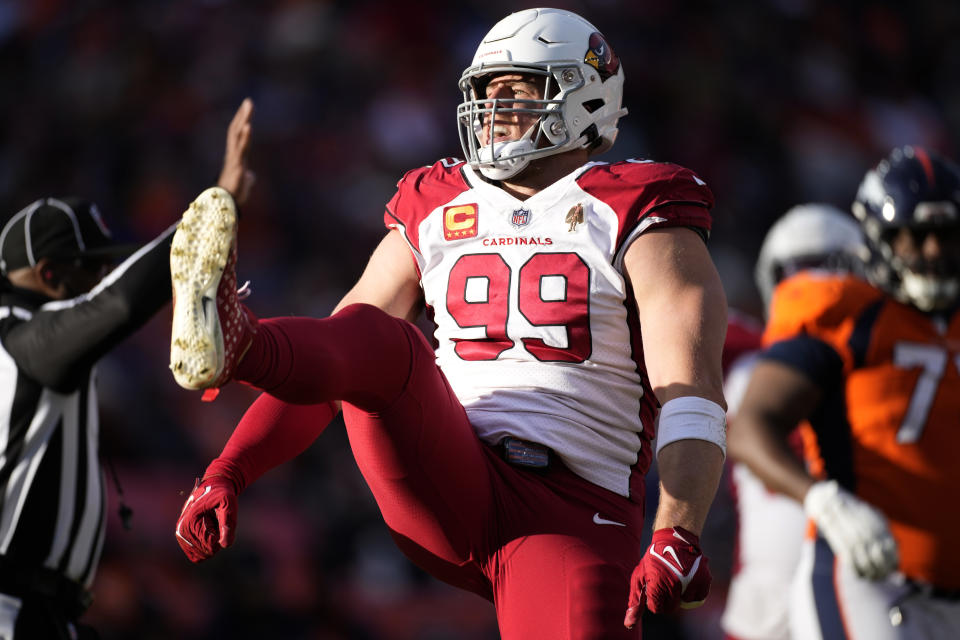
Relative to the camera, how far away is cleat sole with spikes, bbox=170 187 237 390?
199 centimetres

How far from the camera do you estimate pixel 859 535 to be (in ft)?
9.47

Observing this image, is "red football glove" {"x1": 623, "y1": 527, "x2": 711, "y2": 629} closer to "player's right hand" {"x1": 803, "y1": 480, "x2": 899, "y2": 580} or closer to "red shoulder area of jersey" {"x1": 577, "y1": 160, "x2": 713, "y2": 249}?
"red shoulder area of jersey" {"x1": 577, "y1": 160, "x2": 713, "y2": 249}

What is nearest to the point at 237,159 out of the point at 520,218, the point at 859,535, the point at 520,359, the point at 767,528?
the point at 520,218

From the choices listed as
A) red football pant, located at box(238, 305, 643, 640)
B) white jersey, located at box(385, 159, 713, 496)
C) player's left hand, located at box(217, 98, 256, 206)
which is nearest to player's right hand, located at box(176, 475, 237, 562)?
red football pant, located at box(238, 305, 643, 640)

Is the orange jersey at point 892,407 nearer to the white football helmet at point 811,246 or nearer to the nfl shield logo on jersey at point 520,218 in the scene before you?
the nfl shield logo on jersey at point 520,218

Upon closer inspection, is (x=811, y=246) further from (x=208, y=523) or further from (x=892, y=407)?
(x=208, y=523)

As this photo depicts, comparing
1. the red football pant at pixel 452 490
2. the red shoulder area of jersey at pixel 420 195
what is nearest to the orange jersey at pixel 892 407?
the red football pant at pixel 452 490

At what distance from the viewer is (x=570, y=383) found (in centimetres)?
253

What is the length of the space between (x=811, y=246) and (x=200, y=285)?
346 cm

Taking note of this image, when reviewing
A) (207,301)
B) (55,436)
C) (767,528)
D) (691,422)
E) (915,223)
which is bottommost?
(767,528)

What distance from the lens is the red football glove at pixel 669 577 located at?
6.70 ft

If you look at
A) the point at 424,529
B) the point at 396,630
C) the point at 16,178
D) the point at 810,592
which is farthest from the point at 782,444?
the point at 16,178

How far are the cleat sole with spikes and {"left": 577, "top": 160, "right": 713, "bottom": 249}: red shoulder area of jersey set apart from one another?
80 cm

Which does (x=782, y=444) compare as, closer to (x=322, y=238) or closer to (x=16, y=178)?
(x=322, y=238)
